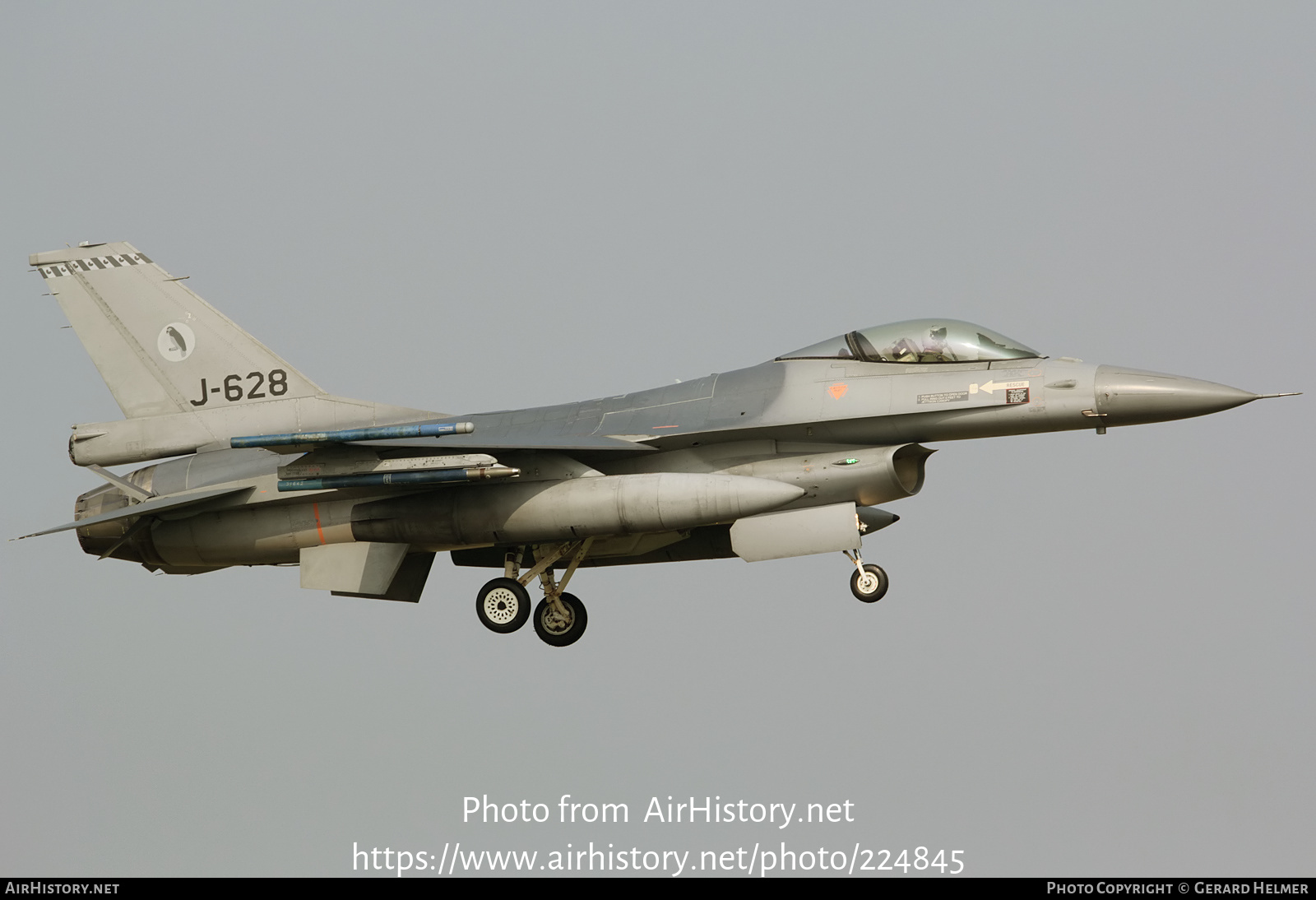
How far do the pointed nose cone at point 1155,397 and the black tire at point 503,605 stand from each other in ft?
21.5

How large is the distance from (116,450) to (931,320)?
9.31 m

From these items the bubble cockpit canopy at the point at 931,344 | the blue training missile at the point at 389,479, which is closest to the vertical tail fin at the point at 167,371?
the blue training missile at the point at 389,479

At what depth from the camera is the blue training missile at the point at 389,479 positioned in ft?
53.7

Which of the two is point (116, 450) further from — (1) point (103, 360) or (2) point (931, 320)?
(2) point (931, 320)

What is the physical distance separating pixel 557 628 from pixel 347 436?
4.09 meters

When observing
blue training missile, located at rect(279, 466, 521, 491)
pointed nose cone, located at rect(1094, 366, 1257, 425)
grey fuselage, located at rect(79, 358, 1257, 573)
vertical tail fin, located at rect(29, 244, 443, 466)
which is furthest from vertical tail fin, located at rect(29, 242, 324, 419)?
pointed nose cone, located at rect(1094, 366, 1257, 425)

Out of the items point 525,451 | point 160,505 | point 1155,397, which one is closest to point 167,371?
point 160,505

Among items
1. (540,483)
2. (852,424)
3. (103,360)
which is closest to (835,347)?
(852,424)

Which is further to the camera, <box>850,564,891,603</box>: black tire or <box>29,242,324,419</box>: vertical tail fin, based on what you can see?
<box>29,242,324,419</box>: vertical tail fin

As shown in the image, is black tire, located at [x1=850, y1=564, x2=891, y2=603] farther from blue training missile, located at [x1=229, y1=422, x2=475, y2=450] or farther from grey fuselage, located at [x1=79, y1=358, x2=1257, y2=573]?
blue training missile, located at [x1=229, y1=422, x2=475, y2=450]

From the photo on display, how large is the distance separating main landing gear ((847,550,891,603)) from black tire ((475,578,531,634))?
146 inches

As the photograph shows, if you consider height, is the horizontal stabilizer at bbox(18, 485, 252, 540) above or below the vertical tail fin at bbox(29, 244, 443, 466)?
below

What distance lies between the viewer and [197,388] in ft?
62.4

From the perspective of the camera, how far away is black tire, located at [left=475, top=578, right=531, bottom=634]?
59.5 feet
